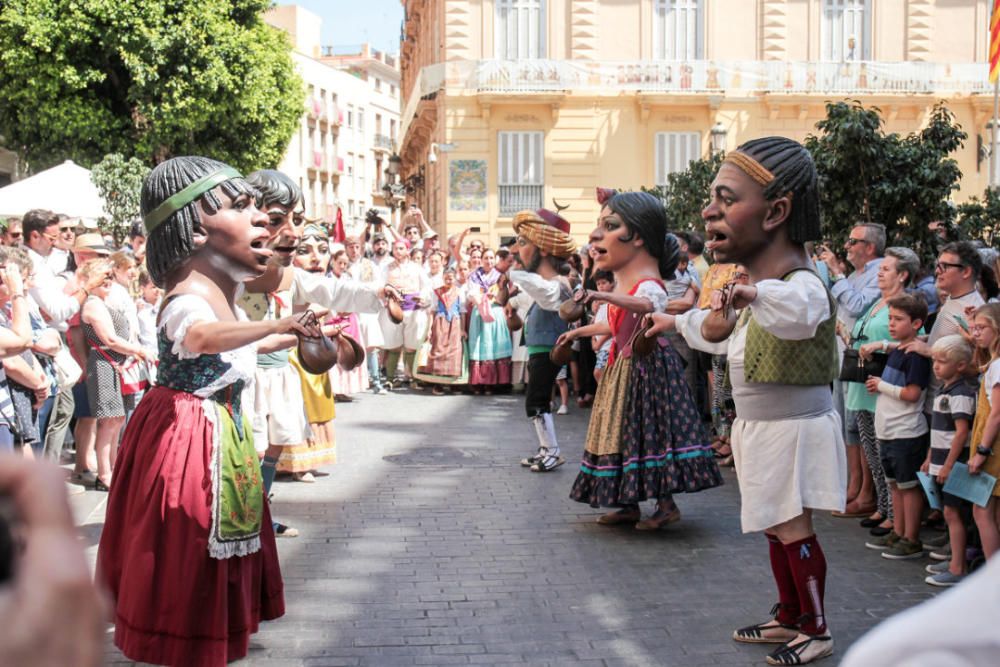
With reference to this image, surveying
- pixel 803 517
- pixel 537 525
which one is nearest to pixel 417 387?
pixel 537 525

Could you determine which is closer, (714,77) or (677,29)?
(714,77)

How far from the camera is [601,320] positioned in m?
7.08

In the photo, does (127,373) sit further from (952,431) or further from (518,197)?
(518,197)

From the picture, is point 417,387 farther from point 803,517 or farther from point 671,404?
point 803,517

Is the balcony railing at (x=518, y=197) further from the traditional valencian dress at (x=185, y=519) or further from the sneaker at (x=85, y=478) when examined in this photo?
the traditional valencian dress at (x=185, y=519)

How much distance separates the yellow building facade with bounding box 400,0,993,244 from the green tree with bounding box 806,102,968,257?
19.5 meters

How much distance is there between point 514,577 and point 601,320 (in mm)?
1978

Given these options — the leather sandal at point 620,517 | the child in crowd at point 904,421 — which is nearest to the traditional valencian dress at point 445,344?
the leather sandal at point 620,517

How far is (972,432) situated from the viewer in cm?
551

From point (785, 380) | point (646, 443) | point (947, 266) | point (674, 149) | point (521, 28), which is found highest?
point (521, 28)

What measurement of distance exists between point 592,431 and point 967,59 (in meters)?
25.8

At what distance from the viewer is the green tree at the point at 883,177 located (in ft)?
28.2

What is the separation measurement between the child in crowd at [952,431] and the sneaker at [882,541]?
1.48 feet

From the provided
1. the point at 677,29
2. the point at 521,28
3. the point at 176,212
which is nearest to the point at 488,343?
the point at 176,212
